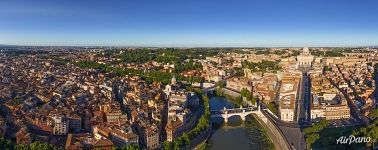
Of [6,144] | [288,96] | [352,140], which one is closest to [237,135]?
[352,140]

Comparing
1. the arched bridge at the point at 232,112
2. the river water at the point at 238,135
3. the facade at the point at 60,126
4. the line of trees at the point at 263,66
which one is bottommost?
the river water at the point at 238,135

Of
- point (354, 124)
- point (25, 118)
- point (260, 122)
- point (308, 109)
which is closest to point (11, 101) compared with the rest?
point (25, 118)

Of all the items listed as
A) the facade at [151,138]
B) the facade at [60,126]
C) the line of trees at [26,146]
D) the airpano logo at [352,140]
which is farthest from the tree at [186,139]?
the airpano logo at [352,140]

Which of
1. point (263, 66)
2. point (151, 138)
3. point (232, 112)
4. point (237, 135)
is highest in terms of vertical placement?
point (263, 66)

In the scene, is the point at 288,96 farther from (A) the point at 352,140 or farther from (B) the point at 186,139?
(A) the point at 352,140

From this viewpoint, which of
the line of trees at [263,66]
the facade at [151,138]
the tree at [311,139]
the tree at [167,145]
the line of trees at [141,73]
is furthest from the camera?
the line of trees at [263,66]

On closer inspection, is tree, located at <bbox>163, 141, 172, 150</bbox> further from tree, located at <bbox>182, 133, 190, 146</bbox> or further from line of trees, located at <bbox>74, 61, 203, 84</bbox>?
line of trees, located at <bbox>74, 61, 203, 84</bbox>

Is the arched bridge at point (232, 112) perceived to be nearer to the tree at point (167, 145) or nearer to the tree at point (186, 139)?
the tree at point (186, 139)

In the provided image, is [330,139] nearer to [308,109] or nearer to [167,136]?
[167,136]
